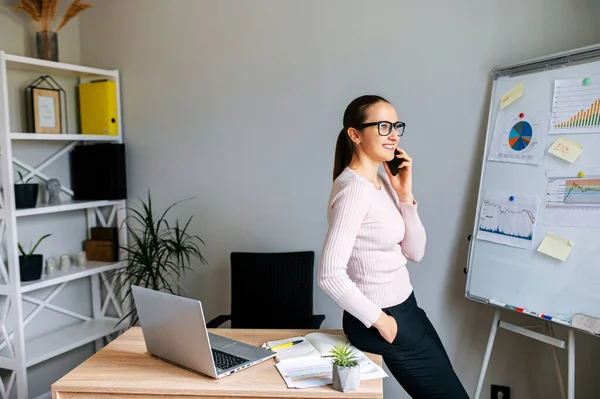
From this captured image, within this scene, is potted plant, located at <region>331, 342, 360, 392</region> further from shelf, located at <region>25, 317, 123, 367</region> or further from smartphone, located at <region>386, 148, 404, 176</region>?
Answer: shelf, located at <region>25, 317, 123, 367</region>

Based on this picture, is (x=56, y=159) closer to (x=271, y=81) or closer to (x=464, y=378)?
(x=271, y=81)

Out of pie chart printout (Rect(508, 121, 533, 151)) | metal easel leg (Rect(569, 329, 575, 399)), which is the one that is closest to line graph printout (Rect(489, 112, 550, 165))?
pie chart printout (Rect(508, 121, 533, 151))

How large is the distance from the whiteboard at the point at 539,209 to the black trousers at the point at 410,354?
608 mm

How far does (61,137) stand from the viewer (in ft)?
9.80

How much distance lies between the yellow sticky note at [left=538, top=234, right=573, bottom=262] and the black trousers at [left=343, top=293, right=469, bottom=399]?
0.67 meters

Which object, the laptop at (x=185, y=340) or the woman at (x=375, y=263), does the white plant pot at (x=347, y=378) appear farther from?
the laptop at (x=185, y=340)

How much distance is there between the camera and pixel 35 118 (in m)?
2.96

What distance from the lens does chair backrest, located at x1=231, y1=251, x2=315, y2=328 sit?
106 inches

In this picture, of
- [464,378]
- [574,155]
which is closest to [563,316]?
[574,155]

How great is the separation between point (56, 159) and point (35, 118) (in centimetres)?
35

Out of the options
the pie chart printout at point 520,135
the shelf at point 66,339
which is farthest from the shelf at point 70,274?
the pie chart printout at point 520,135

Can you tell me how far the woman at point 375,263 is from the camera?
1.68 metres

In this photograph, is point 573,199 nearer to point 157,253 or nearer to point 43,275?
point 157,253

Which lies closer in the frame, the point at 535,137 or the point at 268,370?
the point at 268,370
